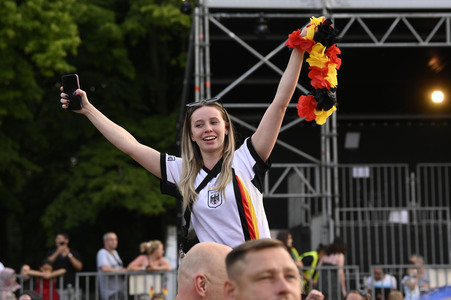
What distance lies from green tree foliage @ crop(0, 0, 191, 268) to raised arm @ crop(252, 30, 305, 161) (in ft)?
41.7

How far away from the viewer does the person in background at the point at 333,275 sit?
10641mm

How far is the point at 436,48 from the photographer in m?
13.7

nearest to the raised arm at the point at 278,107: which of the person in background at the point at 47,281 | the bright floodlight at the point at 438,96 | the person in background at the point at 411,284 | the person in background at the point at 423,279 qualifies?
the person in background at the point at 411,284

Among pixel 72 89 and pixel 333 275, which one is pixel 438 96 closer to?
pixel 333 275

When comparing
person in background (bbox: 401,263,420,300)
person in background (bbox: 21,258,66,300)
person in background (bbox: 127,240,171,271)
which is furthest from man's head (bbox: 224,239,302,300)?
person in background (bbox: 127,240,171,271)

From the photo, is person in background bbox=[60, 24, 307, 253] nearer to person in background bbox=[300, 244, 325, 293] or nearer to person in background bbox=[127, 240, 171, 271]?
person in background bbox=[300, 244, 325, 293]

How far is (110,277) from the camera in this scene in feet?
36.9

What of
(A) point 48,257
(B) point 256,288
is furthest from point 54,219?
(B) point 256,288

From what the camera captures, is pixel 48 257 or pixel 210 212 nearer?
pixel 210 212

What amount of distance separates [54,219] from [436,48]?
8559 mm

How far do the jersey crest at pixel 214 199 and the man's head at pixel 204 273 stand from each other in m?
1.13

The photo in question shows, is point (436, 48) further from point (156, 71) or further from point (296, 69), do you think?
point (296, 69)

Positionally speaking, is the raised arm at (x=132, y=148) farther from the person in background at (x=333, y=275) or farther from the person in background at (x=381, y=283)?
the person in background at (x=381, y=283)

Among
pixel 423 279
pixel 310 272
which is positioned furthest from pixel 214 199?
pixel 423 279
